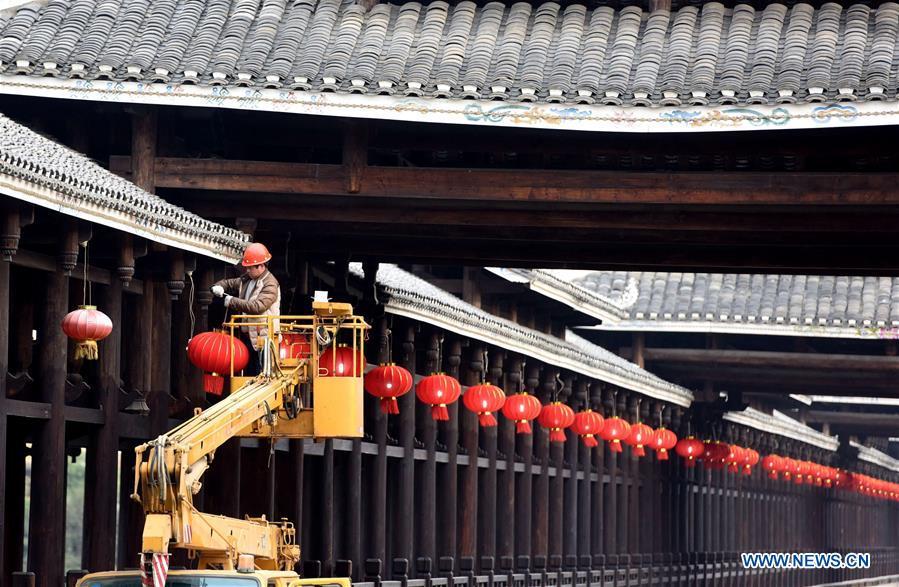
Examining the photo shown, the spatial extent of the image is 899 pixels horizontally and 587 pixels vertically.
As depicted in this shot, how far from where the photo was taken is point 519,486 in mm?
35938

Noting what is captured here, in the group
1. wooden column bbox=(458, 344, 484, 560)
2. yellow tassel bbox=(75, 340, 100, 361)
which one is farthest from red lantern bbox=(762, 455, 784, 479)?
yellow tassel bbox=(75, 340, 100, 361)

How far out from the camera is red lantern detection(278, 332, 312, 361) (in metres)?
18.8

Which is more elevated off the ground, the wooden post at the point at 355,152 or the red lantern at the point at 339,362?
the wooden post at the point at 355,152

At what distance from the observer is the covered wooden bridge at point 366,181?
65.9ft

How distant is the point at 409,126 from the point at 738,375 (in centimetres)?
2140

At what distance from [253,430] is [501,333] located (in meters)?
13.1

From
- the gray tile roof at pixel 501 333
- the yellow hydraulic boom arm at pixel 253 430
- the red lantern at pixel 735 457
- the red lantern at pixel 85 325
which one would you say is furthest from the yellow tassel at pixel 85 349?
the red lantern at pixel 735 457

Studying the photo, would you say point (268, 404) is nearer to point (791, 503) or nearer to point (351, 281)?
point (351, 281)

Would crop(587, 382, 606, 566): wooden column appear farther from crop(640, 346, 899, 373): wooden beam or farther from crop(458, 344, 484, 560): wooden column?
crop(458, 344, 484, 560): wooden column

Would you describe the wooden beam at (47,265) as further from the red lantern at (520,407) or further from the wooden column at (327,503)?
the red lantern at (520,407)

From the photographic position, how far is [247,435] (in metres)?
18.0

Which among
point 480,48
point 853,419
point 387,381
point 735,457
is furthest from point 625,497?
point 480,48

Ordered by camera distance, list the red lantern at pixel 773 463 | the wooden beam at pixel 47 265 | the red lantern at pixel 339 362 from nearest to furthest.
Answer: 1. the wooden beam at pixel 47 265
2. the red lantern at pixel 339 362
3. the red lantern at pixel 773 463

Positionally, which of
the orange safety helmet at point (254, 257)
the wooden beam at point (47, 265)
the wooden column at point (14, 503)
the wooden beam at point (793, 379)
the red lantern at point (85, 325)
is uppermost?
the wooden beam at point (793, 379)
